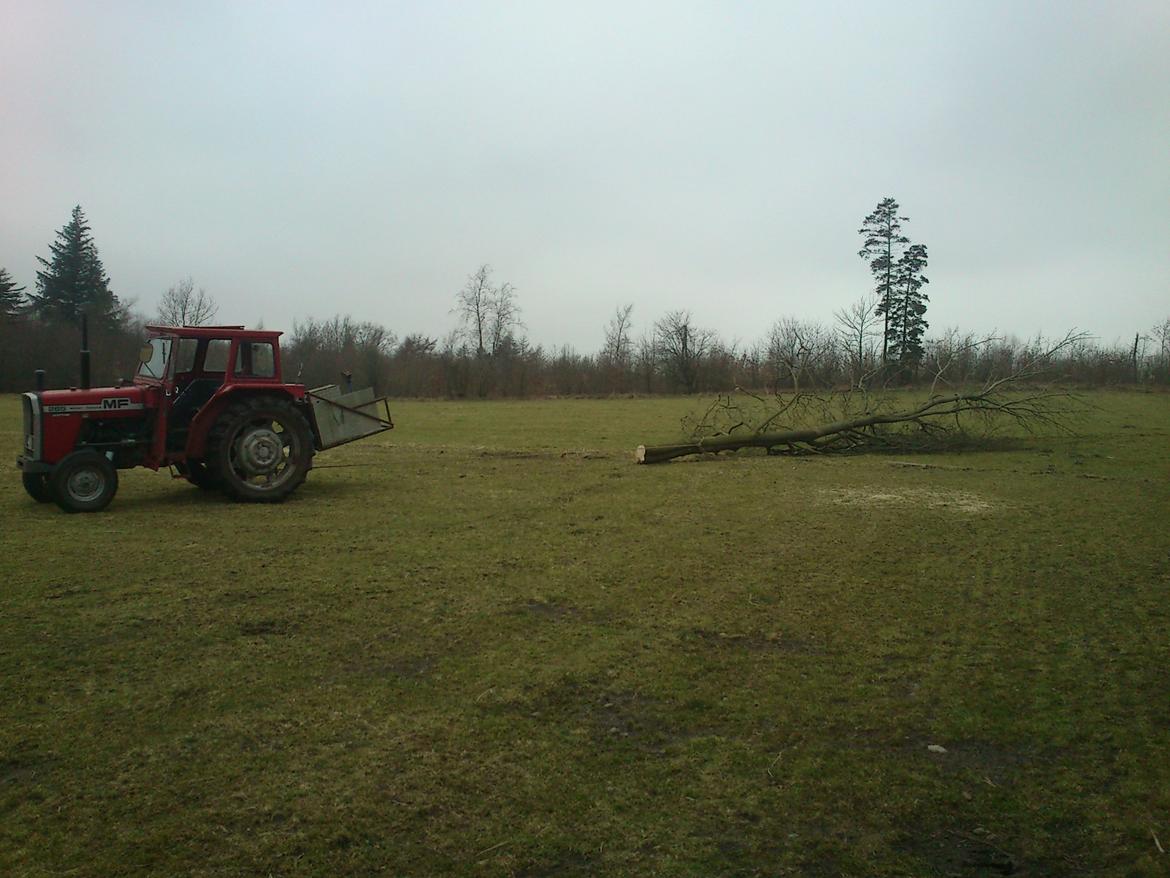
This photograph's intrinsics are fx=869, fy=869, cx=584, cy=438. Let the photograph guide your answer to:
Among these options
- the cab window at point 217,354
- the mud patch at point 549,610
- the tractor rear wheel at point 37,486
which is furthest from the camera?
the cab window at point 217,354

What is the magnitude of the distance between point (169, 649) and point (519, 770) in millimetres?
2768

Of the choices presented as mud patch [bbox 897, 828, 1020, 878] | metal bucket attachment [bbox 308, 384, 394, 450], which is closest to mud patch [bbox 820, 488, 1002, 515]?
metal bucket attachment [bbox 308, 384, 394, 450]

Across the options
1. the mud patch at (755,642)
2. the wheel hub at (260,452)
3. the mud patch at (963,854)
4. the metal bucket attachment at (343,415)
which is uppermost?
the metal bucket attachment at (343,415)

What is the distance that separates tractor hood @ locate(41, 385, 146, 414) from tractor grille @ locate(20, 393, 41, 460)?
6.1 inches

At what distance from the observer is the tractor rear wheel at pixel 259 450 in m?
11.0

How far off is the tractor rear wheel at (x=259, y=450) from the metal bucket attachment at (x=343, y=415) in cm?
64

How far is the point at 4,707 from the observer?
4.44 m

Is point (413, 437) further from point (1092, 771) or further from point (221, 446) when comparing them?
point (1092, 771)

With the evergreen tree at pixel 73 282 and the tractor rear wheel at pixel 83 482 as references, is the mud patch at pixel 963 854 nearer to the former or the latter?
the tractor rear wheel at pixel 83 482

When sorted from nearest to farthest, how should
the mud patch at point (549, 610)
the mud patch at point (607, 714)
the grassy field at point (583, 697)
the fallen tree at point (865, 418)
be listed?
the grassy field at point (583, 697)
the mud patch at point (607, 714)
the mud patch at point (549, 610)
the fallen tree at point (865, 418)

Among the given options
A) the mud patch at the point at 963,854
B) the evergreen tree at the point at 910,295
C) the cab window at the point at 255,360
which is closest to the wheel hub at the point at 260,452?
the cab window at the point at 255,360

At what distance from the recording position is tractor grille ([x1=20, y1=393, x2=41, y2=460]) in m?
10.3

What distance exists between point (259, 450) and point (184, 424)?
3.29 feet

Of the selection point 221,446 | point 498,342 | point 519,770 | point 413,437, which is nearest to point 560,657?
point 519,770
